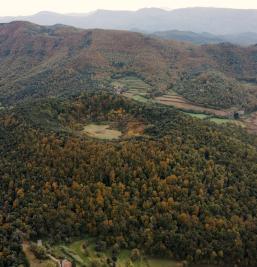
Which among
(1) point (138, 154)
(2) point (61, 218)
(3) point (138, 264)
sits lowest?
(3) point (138, 264)

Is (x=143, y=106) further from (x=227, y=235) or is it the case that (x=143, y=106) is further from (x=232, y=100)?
(x=232, y=100)

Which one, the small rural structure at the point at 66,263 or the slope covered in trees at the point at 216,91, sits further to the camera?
the slope covered in trees at the point at 216,91

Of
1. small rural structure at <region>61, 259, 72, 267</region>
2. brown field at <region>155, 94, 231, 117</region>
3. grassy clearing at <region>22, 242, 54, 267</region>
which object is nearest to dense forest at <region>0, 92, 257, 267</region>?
grassy clearing at <region>22, 242, 54, 267</region>

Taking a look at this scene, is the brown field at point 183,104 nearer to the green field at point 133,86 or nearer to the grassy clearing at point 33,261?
the green field at point 133,86

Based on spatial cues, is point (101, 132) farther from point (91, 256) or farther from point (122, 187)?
point (91, 256)

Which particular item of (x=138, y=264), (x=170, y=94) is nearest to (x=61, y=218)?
(x=138, y=264)

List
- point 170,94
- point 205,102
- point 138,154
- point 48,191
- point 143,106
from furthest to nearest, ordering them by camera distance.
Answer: point 170,94, point 205,102, point 143,106, point 138,154, point 48,191

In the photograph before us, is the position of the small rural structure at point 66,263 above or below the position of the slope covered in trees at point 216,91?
below

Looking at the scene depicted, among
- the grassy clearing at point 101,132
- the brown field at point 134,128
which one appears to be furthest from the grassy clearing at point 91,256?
Result: the brown field at point 134,128
